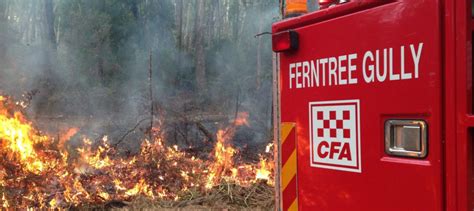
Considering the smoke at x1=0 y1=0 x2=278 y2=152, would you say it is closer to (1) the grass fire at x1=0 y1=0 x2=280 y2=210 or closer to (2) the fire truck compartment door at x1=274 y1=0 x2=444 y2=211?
(1) the grass fire at x1=0 y1=0 x2=280 y2=210

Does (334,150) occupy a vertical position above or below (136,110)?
above

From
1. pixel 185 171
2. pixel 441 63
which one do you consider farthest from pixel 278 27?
pixel 185 171

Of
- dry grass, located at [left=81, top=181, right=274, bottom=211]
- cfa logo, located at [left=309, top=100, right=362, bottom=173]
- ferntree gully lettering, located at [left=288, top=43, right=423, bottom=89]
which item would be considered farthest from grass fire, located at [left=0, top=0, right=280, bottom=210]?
cfa logo, located at [left=309, top=100, right=362, bottom=173]

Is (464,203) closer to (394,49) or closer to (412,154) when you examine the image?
(412,154)

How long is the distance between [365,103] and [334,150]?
0.29 metres

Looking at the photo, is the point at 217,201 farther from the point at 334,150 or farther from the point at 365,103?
the point at 365,103

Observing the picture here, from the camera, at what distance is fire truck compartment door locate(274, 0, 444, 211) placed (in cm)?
159

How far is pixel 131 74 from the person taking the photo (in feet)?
68.3

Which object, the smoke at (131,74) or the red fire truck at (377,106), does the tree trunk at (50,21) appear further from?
the red fire truck at (377,106)

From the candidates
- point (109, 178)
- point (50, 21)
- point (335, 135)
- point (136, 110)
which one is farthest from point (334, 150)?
point (50, 21)

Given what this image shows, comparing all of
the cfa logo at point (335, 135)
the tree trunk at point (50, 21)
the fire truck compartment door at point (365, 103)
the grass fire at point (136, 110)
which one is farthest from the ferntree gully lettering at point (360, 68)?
the tree trunk at point (50, 21)

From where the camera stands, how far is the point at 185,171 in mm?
6715

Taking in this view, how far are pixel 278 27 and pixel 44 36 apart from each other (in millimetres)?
25757

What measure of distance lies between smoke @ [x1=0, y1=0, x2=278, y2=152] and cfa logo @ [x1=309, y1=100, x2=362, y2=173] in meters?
8.68
